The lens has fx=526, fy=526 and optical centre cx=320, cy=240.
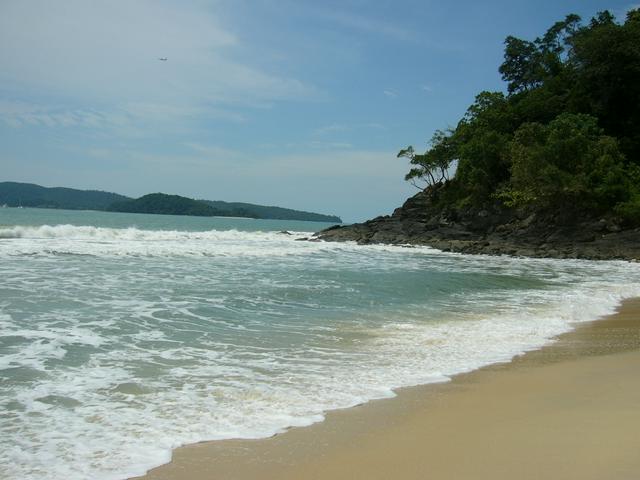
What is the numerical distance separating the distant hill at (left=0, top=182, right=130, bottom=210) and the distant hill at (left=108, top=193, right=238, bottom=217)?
16121 millimetres

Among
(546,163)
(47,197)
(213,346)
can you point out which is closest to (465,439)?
(213,346)

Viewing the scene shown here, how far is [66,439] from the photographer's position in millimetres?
4227

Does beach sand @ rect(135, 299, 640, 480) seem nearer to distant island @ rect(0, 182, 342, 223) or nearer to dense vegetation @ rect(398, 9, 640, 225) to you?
dense vegetation @ rect(398, 9, 640, 225)

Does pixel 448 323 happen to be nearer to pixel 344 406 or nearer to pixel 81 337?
pixel 344 406

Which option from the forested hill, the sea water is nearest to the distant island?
the forested hill

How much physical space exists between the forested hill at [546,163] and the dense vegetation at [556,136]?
0.09m

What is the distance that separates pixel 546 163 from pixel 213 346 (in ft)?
116

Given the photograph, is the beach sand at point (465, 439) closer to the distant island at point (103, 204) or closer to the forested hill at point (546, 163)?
the forested hill at point (546, 163)

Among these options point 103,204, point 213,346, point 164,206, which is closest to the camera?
point 213,346

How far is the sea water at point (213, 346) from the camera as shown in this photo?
4449 mm

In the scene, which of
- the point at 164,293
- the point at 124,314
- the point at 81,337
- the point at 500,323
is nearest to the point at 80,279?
the point at 164,293

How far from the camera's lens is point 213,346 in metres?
7.79

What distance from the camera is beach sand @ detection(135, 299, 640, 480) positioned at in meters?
3.66

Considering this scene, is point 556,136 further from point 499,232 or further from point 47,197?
point 47,197
